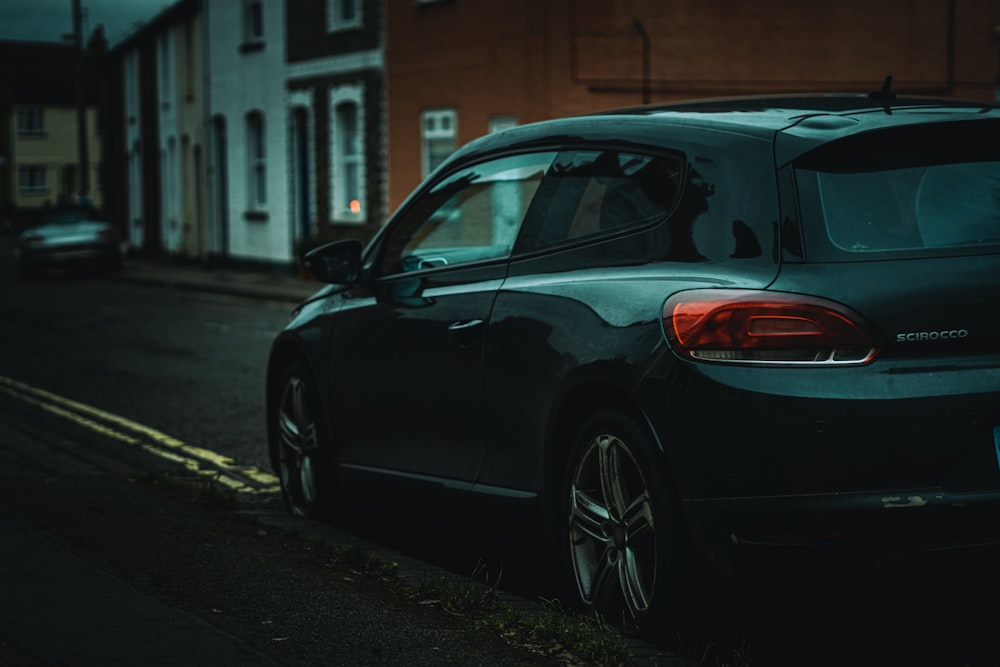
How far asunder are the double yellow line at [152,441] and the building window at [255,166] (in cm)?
2151

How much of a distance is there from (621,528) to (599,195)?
3.70 ft

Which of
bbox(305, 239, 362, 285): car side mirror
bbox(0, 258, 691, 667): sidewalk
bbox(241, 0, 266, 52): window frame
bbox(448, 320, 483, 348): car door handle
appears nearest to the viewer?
bbox(0, 258, 691, 667): sidewalk

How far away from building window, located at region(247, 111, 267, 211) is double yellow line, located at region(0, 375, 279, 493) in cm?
2151

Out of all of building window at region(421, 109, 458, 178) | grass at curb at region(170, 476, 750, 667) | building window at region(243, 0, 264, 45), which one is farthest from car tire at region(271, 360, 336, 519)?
building window at region(243, 0, 264, 45)

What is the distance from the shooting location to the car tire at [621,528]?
14.8ft

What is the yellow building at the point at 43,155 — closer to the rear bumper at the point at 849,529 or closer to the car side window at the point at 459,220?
the car side window at the point at 459,220

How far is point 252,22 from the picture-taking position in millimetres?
34969

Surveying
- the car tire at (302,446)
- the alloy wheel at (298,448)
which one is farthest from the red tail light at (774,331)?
the alloy wheel at (298,448)

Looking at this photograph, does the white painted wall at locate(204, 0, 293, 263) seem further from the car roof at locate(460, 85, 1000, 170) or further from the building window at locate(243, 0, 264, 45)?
the car roof at locate(460, 85, 1000, 170)

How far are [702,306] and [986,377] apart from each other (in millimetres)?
778

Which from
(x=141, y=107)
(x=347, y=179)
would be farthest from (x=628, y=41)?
(x=141, y=107)

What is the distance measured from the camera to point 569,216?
5328 millimetres

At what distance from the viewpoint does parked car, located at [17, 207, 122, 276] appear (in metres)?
35.5

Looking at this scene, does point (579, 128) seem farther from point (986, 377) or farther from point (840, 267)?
point (986, 377)
